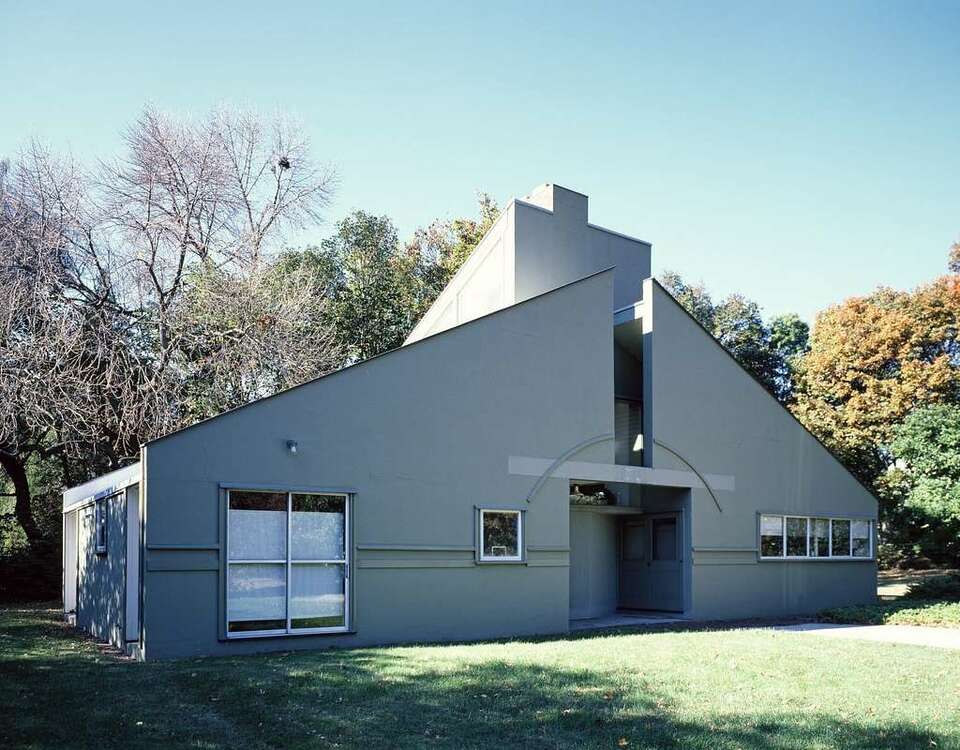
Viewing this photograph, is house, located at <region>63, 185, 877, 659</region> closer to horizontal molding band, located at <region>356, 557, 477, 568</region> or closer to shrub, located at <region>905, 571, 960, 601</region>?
horizontal molding band, located at <region>356, 557, 477, 568</region>

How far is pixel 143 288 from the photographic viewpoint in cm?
2617

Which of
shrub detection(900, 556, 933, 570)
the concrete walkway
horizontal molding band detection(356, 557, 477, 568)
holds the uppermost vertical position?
horizontal molding band detection(356, 557, 477, 568)

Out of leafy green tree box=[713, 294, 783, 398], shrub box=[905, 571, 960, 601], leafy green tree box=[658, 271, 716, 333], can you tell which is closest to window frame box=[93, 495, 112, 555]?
shrub box=[905, 571, 960, 601]

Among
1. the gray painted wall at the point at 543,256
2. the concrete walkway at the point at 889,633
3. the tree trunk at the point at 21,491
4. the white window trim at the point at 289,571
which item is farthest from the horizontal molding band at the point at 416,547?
the tree trunk at the point at 21,491

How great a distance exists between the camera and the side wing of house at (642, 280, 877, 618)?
18281 mm

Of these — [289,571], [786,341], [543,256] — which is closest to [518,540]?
[289,571]

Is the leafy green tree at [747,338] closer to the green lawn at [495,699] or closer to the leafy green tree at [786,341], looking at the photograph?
the leafy green tree at [786,341]

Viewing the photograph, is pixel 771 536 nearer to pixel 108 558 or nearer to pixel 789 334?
pixel 108 558

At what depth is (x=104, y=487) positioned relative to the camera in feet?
49.8

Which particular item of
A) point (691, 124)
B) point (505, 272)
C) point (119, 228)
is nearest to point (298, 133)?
point (119, 228)

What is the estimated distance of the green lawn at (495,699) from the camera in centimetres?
754

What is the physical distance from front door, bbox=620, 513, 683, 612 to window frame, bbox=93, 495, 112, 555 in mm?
10930

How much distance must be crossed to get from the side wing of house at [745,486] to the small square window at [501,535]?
12.5 feet

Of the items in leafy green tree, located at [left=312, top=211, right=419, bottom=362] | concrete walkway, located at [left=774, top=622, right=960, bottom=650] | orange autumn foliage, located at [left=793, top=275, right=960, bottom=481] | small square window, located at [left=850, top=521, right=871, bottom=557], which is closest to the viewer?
concrete walkway, located at [left=774, top=622, right=960, bottom=650]
